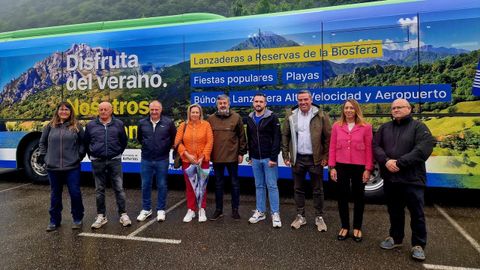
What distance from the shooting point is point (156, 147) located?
16.9 feet

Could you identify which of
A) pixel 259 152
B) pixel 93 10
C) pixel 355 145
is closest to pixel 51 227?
pixel 259 152

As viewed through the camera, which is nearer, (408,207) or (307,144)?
(408,207)

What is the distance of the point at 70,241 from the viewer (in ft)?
14.8

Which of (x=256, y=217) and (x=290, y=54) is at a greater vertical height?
(x=290, y=54)

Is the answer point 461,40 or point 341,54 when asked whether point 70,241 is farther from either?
point 461,40

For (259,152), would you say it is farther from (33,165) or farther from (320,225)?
(33,165)

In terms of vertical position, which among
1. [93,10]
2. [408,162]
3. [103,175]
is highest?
[93,10]

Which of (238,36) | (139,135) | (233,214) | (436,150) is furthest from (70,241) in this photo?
(436,150)

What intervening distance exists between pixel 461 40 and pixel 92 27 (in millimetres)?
6789

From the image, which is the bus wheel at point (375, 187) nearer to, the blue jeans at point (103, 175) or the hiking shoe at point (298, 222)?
the hiking shoe at point (298, 222)

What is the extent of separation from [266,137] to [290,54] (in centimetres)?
187

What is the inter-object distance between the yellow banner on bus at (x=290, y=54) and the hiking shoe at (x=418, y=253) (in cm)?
299

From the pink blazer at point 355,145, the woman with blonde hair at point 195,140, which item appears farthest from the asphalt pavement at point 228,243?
the pink blazer at point 355,145

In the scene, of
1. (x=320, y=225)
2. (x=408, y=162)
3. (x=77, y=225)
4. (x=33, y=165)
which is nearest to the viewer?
(x=408, y=162)
